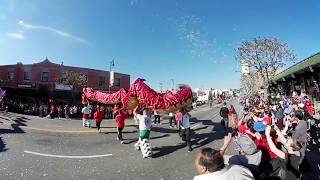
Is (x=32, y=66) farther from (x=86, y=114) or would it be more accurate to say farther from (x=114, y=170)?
(x=114, y=170)

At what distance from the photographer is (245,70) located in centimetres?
4938

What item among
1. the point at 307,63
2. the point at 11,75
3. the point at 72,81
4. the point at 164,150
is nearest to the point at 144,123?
the point at 164,150

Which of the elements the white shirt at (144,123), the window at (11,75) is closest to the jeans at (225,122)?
the white shirt at (144,123)

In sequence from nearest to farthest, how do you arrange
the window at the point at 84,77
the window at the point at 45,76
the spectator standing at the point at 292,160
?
the spectator standing at the point at 292,160, the window at the point at 45,76, the window at the point at 84,77

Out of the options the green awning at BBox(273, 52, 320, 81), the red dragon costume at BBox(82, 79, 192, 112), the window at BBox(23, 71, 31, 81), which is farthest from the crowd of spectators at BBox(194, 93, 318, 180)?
the window at BBox(23, 71, 31, 81)

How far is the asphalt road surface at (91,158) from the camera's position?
9.11 metres

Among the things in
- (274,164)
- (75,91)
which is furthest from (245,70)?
(274,164)

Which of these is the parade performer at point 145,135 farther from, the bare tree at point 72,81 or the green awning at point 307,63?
the bare tree at point 72,81

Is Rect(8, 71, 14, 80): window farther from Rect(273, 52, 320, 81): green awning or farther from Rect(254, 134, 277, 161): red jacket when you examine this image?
Rect(254, 134, 277, 161): red jacket

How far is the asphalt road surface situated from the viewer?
911 cm

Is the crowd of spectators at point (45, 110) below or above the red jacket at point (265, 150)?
above

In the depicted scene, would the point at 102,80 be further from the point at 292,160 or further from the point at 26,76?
the point at 292,160

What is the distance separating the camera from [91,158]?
11.6 metres

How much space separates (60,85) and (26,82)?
537 centimetres
